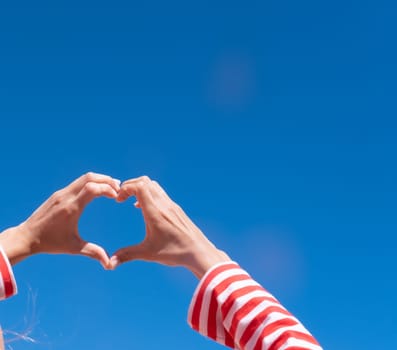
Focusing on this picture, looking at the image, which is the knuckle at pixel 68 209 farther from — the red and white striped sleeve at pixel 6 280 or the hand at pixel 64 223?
the red and white striped sleeve at pixel 6 280

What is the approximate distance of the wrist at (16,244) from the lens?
10.2 feet

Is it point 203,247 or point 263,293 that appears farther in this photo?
point 203,247

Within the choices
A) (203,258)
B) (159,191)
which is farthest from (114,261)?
(203,258)

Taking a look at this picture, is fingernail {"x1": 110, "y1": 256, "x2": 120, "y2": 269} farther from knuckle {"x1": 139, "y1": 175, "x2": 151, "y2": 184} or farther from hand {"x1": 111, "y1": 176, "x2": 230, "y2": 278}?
knuckle {"x1": 139, "y1": 175, "x2": 151, "y2": 184}

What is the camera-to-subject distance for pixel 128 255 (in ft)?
12.2

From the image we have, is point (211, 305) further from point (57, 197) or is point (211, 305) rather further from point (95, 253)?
point (57, 197)

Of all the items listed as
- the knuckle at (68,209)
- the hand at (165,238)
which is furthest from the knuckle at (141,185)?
the knuckle at (68,209)

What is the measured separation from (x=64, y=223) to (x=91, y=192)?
25 cm

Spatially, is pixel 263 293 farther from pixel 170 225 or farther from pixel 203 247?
pixel 170 225

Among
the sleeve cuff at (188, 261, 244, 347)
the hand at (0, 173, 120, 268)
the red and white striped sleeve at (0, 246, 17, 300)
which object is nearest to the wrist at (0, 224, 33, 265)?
the hand at (0, 173, 120, 268)

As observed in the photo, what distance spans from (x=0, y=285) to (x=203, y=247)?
3.56ft

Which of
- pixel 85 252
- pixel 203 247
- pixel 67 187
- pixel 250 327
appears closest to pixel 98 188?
→ pixel 67 187

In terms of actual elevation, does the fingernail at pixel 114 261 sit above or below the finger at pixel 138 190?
below

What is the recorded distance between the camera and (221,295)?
275 centimetres
